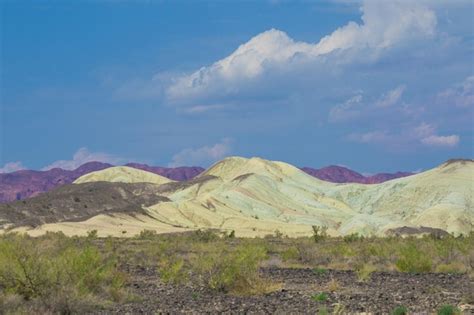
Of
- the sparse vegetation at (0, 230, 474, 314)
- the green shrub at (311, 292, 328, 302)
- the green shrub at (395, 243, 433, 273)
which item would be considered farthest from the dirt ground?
the green shrub at (395, 243, 433, 273)

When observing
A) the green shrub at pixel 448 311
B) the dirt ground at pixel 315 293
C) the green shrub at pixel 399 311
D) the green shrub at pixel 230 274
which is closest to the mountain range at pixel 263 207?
the dirt ground at pixel 315 293

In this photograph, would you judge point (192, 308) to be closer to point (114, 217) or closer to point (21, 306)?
point (21, 306)

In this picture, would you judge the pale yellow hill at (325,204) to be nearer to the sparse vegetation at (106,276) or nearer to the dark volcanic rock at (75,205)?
the dark volcanic rock at (75,205)

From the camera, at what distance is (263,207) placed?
130 meters

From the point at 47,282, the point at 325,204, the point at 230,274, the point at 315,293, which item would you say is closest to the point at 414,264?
the point at 315,293

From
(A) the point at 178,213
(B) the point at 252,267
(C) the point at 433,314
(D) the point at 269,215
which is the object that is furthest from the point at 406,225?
(C) the point at 433,314

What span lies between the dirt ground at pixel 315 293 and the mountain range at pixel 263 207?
62.6 m

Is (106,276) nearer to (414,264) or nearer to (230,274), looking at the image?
(230,274)

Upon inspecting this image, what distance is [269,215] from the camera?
127m

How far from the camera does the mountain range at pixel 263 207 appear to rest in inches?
4165

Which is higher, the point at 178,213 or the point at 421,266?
the point at 178,213

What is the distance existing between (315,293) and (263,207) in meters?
103

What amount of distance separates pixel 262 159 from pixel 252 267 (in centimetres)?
14709

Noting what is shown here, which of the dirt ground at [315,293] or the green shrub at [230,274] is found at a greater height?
the green shrub at [230,274]
